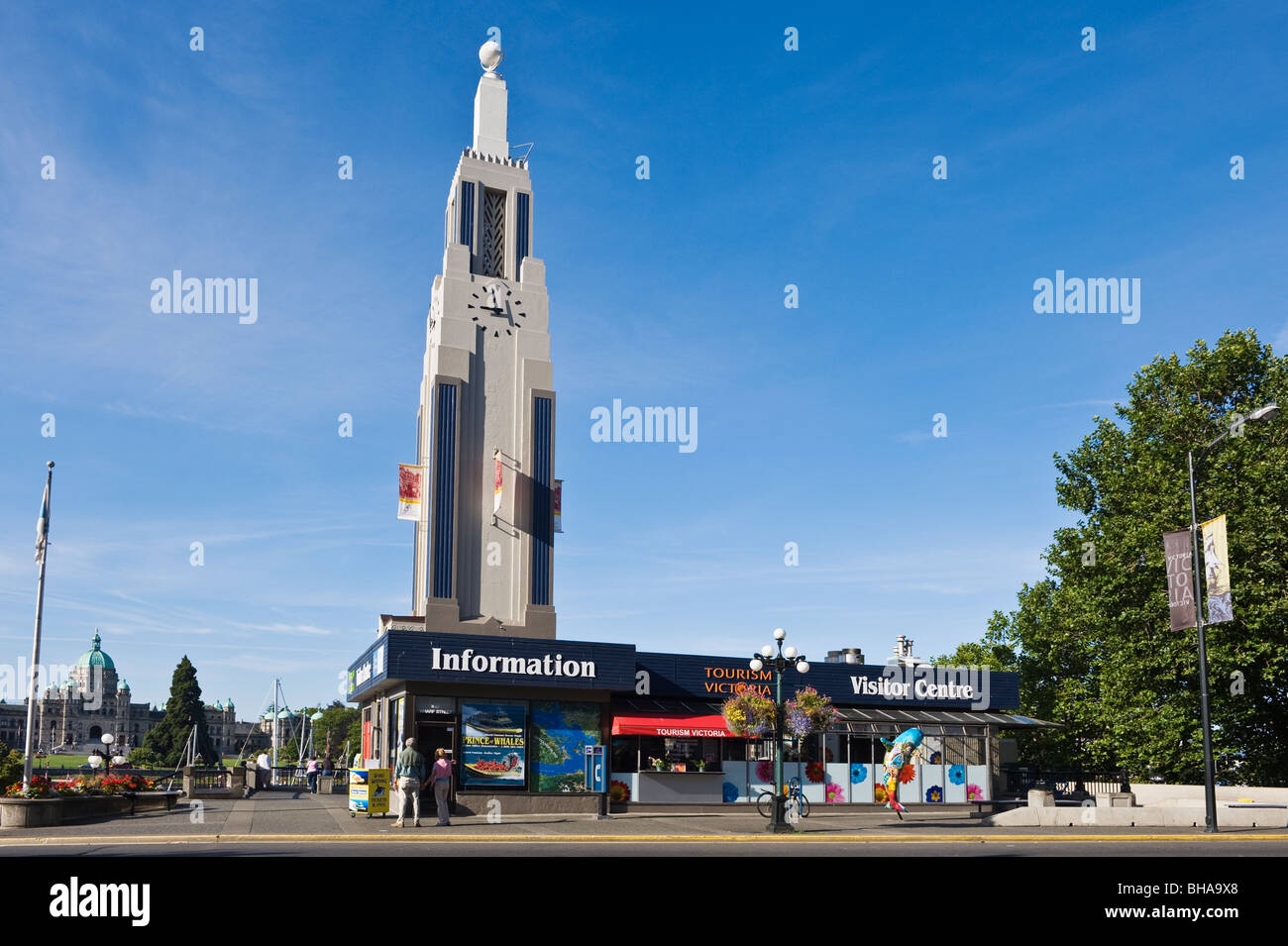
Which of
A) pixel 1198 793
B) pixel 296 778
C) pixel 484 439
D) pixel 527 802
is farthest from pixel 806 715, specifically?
pixel 296 778

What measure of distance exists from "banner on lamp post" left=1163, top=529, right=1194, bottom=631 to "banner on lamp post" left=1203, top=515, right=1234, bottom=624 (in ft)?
1.45

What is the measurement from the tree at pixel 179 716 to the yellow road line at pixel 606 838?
341 feet

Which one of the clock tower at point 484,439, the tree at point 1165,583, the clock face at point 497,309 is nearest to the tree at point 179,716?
the clock tower at point 484,439

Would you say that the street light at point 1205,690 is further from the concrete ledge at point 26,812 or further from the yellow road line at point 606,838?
the concrete ledge at point 26,812

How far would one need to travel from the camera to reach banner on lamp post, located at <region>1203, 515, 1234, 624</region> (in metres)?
27.7

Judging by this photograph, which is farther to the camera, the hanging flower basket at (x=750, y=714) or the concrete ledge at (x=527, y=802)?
the concrete ledge at (x=527, y=802)

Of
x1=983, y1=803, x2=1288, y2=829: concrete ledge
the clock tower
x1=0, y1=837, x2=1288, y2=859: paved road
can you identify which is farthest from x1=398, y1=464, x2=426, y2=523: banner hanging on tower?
x1=983, y1=803, x2=1288, y2=829: concrete ledge

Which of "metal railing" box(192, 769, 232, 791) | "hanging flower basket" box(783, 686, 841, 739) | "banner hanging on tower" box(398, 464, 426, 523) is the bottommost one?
"metal railing" box(192, 769, 232, 791)

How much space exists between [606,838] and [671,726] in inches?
464

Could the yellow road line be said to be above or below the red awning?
below

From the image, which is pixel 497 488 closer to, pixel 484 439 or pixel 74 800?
pixel 484 439

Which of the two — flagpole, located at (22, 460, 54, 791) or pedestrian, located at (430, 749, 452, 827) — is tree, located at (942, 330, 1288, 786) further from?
flagpole, located at (22, 460, 54, 791)

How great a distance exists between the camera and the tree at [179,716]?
381 ft
